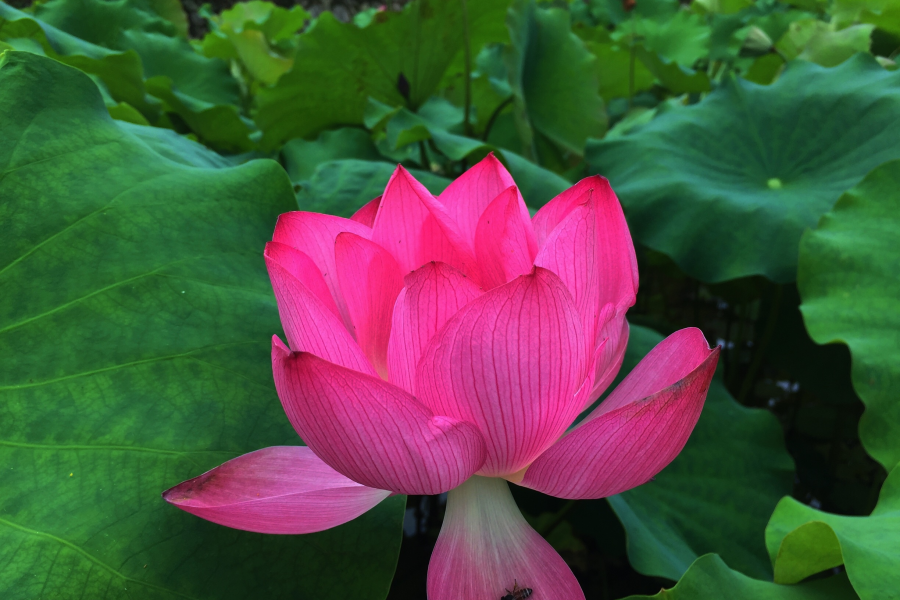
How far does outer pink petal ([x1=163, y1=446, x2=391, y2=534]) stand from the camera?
0.37m

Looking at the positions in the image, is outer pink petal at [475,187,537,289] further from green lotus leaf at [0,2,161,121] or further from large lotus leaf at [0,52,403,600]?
green lotus leaf at [0,2,161,121]

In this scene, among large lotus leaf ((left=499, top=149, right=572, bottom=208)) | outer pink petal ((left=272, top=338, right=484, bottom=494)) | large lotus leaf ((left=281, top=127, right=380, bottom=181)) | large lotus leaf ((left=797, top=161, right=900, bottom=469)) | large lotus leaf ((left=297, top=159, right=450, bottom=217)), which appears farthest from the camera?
large lotus leaf ((left=281, top=127, right=380, bottom=181))

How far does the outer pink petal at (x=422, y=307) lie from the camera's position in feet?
1.16

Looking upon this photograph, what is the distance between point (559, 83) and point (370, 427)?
119cm

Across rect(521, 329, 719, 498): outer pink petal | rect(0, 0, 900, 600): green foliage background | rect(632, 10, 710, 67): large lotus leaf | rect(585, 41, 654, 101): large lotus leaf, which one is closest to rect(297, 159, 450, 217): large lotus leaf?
rect(0, 0, 900, 600): green foliage background

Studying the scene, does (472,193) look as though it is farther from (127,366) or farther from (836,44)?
Result: (836,44)

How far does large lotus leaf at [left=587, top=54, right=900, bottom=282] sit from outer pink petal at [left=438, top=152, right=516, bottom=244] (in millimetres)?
514

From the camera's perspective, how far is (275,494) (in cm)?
40

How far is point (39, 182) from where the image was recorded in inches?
20.5

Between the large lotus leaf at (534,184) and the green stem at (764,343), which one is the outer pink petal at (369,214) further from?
the green stem at (764,343)

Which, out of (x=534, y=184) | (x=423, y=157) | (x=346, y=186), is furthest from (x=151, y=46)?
(x=534, y=184)

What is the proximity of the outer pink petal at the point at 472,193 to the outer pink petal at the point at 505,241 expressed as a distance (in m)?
0.04

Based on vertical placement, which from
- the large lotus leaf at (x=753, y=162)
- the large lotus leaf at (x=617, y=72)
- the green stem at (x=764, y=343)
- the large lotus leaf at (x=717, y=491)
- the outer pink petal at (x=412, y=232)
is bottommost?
the green stem at (x=764, y=343)

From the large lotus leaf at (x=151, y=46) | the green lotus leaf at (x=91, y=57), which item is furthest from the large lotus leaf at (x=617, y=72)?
the green lotus leaf at (x=91, y=57)
